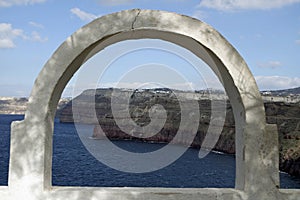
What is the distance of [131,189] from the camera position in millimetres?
4242

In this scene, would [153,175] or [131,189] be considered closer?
[131,189]

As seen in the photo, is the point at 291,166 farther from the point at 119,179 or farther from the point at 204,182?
the point at 119,179

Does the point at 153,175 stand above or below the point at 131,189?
below

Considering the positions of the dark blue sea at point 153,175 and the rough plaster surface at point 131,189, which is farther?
the dark blue sea at point 153,175

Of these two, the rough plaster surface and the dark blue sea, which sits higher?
the rough plaster surface

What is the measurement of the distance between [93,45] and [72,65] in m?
0.35

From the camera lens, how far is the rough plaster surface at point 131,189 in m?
4.16

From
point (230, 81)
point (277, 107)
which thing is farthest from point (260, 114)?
point (277, 107)

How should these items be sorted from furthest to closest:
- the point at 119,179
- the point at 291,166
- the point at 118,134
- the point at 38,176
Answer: the point at 118,134 → the point at 291,166 → the point at 119,179 → the point at 38,176

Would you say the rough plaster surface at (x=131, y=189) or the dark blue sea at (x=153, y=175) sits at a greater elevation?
the rough plaster surface at (x=131, y=189)

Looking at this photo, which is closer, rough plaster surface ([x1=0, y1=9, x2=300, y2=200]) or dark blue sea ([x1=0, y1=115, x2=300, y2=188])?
rough plaster surface ([x1=0, y1=9, x2=300, y2=200])

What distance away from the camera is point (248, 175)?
4230 millimetres

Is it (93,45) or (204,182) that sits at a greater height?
(93,45)

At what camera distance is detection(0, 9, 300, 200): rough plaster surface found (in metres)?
4.16
